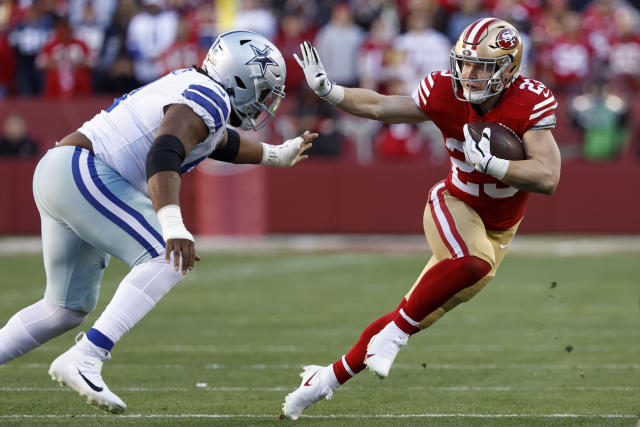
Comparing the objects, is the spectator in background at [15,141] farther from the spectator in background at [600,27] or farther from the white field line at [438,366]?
the white field line at [438,366]

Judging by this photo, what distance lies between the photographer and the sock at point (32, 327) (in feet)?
15.3

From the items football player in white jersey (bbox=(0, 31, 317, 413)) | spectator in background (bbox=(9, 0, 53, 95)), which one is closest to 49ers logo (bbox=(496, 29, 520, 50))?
football player in white jersey (bbox=(0, 31, 317, 413))

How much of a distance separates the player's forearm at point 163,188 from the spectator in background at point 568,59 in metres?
10.8

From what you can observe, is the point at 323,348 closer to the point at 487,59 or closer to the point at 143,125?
the point at 487,59

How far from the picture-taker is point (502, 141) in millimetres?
4742

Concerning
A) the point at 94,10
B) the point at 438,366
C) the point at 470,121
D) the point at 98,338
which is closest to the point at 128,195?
the point at 98,338

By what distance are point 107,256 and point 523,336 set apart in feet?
11.9

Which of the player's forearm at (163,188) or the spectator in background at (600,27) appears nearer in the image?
the player's forearm at (163,188)

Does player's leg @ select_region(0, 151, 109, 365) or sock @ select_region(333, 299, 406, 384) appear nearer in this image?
player's leg @ select_region(0, 151, 109, 365)

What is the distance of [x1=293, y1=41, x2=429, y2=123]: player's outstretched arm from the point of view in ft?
17.3

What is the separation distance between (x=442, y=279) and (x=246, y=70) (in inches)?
47.9

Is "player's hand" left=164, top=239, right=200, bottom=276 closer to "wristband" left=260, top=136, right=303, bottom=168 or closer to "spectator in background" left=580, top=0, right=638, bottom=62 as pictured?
"wristband" left=260, top=136, right=303, bottom=168

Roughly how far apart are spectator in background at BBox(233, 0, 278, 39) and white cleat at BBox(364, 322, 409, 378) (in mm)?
9823

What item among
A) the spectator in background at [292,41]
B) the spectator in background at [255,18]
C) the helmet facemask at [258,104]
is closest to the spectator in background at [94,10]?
the spectator in background at [255,18]
